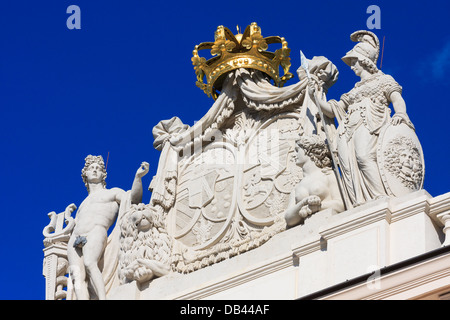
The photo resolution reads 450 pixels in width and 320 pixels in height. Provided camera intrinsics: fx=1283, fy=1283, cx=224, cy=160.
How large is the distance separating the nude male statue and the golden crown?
1783 mm

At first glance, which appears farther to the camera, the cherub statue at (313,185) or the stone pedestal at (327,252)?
the cherub statue at (313,185)

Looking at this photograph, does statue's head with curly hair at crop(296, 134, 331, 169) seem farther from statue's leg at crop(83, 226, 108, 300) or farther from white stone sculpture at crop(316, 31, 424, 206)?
statue's leg at crop(83, 226, 108, 300)

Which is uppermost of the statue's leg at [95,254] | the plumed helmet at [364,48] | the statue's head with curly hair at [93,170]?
the plumed helmet at [364,48]

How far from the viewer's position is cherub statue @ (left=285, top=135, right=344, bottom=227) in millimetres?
15492

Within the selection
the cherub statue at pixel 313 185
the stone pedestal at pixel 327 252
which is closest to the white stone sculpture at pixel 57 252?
the stone pedestal at pixel 327 252

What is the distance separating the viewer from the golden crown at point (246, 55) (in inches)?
709

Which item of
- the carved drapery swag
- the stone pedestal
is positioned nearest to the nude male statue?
the carved drapery swag

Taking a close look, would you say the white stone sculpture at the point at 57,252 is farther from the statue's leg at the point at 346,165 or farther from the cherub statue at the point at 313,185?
the statue's leg at the point at 346,165

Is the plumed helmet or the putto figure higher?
the plumed helmet

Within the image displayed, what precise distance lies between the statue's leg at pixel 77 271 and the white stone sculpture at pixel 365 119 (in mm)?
4021

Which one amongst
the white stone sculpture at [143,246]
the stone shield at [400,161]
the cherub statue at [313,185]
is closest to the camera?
the stone shield at [400,161]

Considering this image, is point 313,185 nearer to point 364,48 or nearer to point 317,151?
point 317,151

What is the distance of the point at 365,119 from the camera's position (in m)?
15.5
